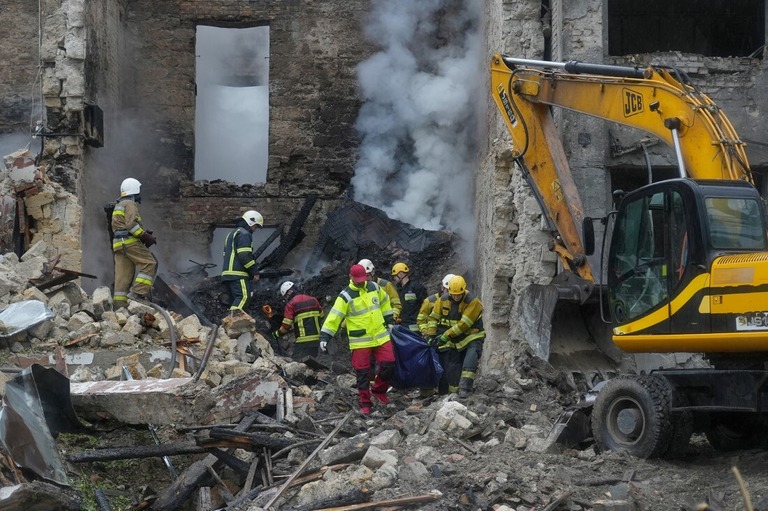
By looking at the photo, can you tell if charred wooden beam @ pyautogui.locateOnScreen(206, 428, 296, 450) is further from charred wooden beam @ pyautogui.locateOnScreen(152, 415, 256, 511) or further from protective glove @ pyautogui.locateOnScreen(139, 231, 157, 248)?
protective glove @ pyautogui.locateOnScreen(139, 231, 157, 248)

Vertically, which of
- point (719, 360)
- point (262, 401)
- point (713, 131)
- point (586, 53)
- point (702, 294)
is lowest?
point (262, 401)

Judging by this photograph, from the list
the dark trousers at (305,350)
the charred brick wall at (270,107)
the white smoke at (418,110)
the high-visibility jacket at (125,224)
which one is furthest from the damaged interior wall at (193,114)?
the dark trousers at (305,350)

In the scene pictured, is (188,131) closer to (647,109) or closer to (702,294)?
(647,109)

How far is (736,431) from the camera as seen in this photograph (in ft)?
25.2

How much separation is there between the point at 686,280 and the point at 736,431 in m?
1.55

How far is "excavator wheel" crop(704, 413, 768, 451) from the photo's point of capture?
7.54 meters

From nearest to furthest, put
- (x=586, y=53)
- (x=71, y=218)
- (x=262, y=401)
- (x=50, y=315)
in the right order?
1. (x=262, y=401)
2. (x=50, y=315)
3. (x=586, y=53)
4. (x=71, y=218)

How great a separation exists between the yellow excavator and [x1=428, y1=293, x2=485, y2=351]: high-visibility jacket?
3.21 m

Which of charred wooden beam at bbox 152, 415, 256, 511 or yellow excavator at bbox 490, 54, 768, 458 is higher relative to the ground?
yellow excavator at bbox 490, 54, 768, 458

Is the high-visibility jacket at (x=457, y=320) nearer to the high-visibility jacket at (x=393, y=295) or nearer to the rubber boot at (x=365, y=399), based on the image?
the rubber boot at (x=365, y=399)

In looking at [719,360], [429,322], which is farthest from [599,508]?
[429,322]

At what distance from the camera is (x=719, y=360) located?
23.2 ft

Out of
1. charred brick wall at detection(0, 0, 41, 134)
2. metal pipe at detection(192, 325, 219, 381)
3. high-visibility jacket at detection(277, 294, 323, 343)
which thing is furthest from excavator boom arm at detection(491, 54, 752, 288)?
charred brick wall at detection(0, 0, 41, 134)

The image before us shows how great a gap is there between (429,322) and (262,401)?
11.0 feet
